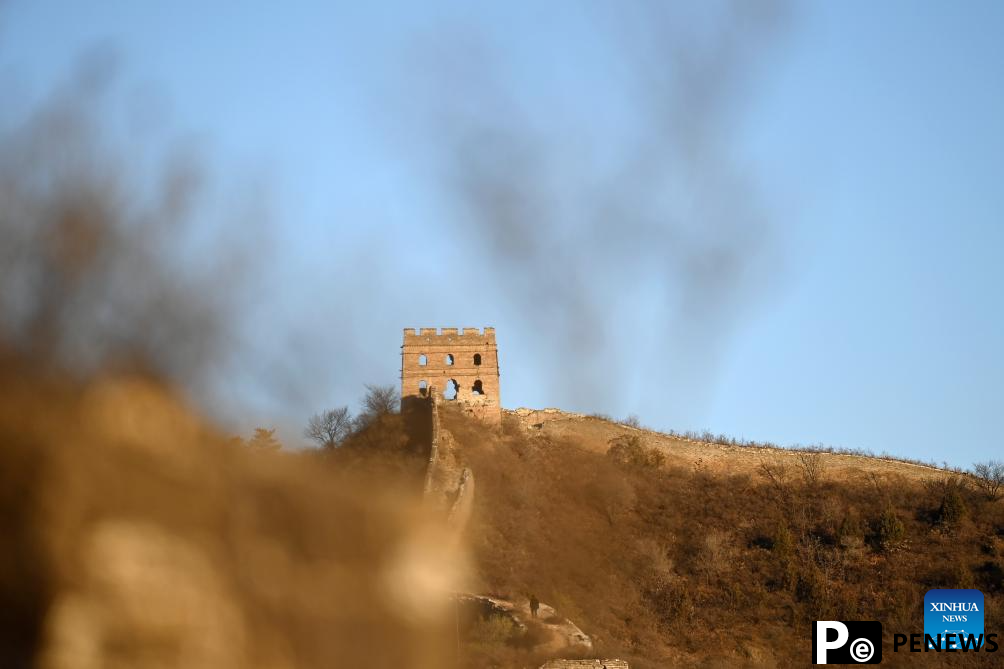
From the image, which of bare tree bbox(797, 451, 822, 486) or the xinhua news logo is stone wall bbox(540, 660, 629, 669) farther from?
bare tree bbox(797, 451, 822, 486)

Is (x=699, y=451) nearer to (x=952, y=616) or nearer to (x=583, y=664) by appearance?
(x=952, y=616)

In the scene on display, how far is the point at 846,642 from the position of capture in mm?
31016

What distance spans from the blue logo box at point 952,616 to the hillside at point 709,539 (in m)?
0.46

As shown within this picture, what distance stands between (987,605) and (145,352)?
2984 centimetres

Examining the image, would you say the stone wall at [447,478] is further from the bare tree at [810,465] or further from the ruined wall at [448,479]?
the bare tree at [810,465]

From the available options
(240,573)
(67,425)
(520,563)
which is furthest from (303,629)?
(520,563)

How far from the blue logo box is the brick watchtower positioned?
1719cm

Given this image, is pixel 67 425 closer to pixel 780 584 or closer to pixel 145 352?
pixel 145 352

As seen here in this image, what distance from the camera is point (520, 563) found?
103ft

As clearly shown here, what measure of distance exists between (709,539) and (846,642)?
8.33m

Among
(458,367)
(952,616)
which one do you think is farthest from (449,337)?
(952,616)

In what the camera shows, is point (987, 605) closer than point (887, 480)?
Yes

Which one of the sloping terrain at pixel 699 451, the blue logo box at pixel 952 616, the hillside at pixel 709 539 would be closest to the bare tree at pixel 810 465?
the hillside at pixel 709 539

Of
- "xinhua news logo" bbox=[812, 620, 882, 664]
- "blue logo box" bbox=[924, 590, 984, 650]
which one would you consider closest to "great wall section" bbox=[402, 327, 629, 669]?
"xinhua news logo" bbox=[812, 620, 882, 664]
